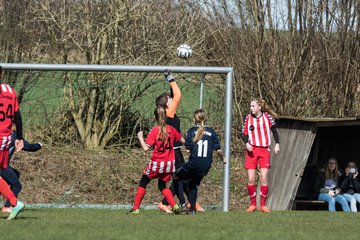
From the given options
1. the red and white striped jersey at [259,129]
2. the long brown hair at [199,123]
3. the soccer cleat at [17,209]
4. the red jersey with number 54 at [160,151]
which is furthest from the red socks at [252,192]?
the soccer cleat at [17,209]

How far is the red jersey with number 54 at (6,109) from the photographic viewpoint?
36.7 feet

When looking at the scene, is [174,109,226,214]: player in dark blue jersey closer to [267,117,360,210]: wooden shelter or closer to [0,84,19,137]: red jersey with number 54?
[267,117,360,210]: wooden shelter

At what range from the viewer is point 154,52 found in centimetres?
1853

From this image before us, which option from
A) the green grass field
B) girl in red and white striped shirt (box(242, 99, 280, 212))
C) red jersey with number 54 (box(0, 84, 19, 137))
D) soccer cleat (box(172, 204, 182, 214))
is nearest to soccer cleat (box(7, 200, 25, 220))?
the green grass field

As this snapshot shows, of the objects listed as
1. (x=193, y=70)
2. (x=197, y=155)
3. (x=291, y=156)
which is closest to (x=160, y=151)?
(x=197, y=155)

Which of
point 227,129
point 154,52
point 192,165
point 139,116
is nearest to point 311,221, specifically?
point 192,165

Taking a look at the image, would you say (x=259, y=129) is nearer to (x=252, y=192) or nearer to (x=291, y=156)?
(x=252, y=192)

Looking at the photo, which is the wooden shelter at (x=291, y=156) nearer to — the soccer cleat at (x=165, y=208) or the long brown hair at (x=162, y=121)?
the soccer cleat at (x=165, y=208)

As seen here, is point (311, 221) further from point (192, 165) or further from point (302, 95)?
point (302, 95)

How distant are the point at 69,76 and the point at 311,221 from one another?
586 cm

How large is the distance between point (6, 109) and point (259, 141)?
4340 millimetres

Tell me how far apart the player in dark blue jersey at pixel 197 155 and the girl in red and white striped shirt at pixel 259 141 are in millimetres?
961

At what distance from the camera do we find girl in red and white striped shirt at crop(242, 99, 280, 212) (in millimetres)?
14195

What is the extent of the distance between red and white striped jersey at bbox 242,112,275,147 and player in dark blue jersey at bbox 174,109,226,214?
0.95 metres
